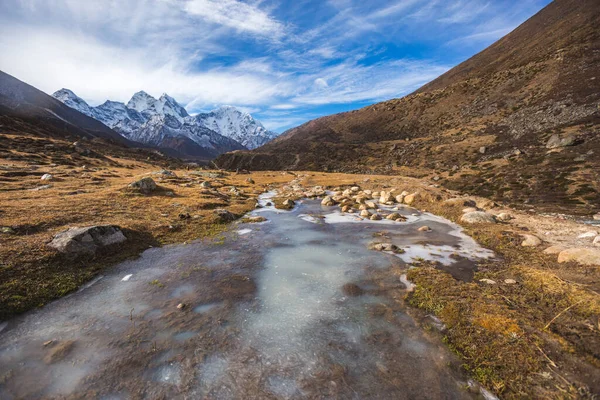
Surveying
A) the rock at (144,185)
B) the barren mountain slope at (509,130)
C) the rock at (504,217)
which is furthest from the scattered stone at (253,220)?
the barren mountain slope at (509,130)

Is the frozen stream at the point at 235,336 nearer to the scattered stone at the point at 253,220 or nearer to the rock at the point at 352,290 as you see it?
the rock at the point at 352,290

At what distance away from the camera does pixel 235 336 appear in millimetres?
9703

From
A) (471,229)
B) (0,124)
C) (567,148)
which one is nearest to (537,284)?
(471,229)

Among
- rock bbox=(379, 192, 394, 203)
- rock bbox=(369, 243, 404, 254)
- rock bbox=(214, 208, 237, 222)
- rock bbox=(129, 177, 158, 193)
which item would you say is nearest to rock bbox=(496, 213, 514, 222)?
rock bbox=(369, 243, 404, 254)

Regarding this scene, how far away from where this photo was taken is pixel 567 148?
4597cm

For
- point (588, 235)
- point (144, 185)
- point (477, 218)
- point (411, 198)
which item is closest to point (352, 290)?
point (477, 218)

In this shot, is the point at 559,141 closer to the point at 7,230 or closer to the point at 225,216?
the point at 225,216

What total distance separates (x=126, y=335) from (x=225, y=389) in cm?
491

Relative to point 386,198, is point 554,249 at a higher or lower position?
higher

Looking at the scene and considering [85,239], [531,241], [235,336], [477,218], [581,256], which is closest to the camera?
[235,336]

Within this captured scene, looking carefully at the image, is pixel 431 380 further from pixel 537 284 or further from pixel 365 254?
pixel 365 254

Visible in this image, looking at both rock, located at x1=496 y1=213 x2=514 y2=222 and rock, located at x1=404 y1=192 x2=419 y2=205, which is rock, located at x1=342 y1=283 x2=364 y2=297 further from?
rock, located at x1=404 y1=192 x2=419 y2=205

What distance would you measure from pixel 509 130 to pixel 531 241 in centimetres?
7237

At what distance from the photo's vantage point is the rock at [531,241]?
16438 millimetres
